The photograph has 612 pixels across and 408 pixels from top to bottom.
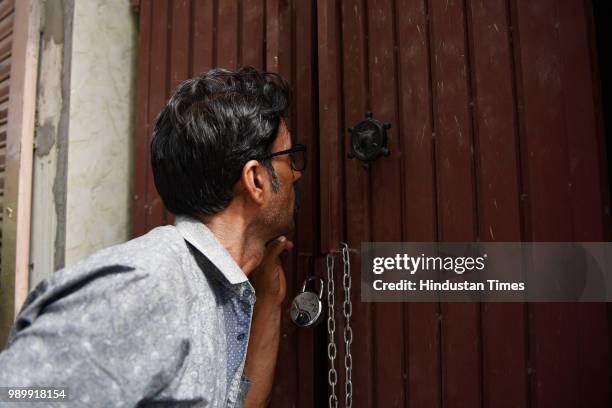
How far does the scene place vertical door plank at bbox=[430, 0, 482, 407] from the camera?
123 centimetres

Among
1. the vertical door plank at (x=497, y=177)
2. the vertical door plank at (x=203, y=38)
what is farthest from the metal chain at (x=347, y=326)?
the vertical door plank at (x=203, y=38)

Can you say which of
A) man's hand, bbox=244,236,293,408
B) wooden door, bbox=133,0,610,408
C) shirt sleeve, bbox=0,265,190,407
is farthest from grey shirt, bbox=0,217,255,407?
wooden door, bbox=133,0,610,408

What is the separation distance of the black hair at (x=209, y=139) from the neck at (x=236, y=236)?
34 millimetres

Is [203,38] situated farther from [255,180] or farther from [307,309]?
[307,309]

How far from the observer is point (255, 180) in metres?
1.25

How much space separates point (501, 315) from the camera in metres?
1.21

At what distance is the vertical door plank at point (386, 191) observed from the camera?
4.34 ft

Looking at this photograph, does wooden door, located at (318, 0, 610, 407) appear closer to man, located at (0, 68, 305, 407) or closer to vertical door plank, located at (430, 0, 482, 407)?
vertical door plank, located at (430, 0, 482, 407)

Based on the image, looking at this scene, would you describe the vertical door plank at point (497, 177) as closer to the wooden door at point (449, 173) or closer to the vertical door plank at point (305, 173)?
the wooden door at point (449, 173)

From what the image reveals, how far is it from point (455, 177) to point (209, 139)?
680 millimetres

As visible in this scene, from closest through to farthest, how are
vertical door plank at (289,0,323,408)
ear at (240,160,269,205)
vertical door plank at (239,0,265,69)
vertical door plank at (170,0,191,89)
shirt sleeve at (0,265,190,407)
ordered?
1. shirt sleeve at (0,265,190,407)
2. ear at (240,160,269,205)
3. vertical door plank at (289,0,323,408)
4. vertical door plank at (239,0,265,69)
5. vertical door plank at (170,0,191,89)

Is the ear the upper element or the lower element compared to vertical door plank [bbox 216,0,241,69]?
lower

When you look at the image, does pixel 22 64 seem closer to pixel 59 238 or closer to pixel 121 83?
pixel 121 83

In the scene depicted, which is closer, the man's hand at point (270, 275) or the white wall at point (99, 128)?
the man's hand at point (270, 275)
